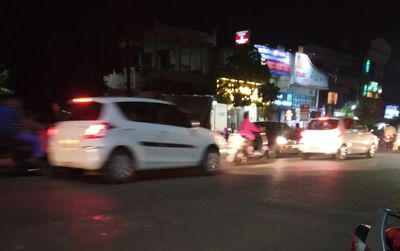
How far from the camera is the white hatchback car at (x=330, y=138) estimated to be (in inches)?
720

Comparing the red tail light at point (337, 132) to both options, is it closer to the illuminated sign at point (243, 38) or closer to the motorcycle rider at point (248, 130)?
the motorcycle rider at point (248, 130)

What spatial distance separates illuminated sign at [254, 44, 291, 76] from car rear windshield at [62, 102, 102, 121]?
20411 mm

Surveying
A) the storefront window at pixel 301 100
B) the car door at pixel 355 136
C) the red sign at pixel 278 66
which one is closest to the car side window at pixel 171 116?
the car door at pixel 355 136

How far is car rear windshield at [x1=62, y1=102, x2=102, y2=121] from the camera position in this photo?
1020 centimetres

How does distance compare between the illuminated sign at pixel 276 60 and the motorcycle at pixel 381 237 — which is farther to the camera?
the illuminated sign at pixel 276 60

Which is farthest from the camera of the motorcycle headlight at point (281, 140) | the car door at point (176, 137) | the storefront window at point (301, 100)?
the storefront window at point (301, 100)

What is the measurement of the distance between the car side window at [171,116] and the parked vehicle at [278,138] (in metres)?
8.75

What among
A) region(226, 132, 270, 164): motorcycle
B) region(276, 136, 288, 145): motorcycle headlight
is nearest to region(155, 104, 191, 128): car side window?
region(226, 132, 270, 164): motorcycle

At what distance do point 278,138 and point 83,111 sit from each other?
37.6 feet

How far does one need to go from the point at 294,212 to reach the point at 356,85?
39.7m

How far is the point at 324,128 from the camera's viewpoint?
1853 centimetres

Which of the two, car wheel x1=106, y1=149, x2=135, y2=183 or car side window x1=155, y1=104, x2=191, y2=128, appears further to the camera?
car side window x1=155, y1=104, x2=191, y2=128

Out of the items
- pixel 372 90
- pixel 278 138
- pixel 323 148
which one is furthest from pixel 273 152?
pixel 372 90

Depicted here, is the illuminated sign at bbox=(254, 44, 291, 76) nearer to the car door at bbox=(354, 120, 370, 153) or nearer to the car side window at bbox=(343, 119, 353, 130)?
the car door at bbox=(354, 120, 370, 153)
